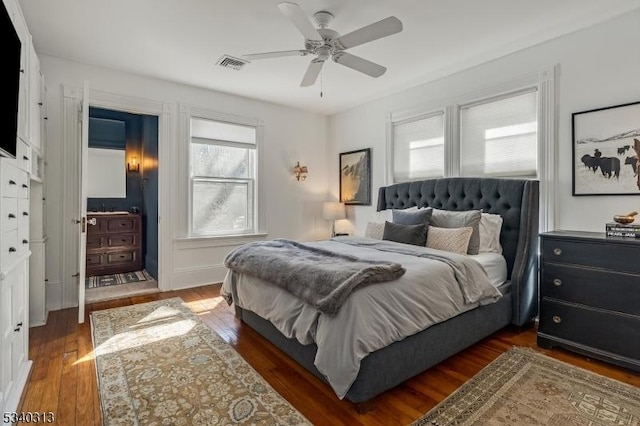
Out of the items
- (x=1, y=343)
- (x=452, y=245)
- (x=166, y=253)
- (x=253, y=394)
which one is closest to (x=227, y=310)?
(x=166, y=253)

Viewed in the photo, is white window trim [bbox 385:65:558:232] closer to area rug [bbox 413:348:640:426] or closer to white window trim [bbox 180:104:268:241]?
area rug [bbox 413:348:640:426]

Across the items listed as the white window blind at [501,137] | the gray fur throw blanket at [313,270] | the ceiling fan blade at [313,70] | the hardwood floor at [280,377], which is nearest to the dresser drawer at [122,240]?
the hardwood floor at [280,377]

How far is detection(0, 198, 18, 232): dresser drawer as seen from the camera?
172cm

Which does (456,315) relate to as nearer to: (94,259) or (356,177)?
(356,177)

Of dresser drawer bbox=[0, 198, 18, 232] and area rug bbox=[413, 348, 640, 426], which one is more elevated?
dresser drawer bbox=[0, 198, 18, 232]

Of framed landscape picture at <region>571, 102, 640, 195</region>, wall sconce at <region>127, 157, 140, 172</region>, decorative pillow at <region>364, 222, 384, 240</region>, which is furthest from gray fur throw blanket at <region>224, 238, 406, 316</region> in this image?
wall sconce at <region>127, 157, 140, 172</region>

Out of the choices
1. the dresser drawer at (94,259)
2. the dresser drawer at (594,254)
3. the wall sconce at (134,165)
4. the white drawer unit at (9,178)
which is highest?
the wall sconce at (134,165)

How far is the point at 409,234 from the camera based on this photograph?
10.8 feet

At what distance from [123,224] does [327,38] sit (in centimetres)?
452

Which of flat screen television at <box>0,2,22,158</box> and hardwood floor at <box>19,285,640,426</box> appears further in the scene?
hardwood floor at <box>19,285,640,426</box>

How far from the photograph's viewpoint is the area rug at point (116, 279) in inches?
185

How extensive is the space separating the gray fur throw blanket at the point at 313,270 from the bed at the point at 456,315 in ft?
0.42

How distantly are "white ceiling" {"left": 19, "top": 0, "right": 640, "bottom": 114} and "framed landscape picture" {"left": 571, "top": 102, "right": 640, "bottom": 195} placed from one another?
815 millimetres

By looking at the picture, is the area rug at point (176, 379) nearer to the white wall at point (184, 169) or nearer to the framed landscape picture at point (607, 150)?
the white wall at point (184, 169)
